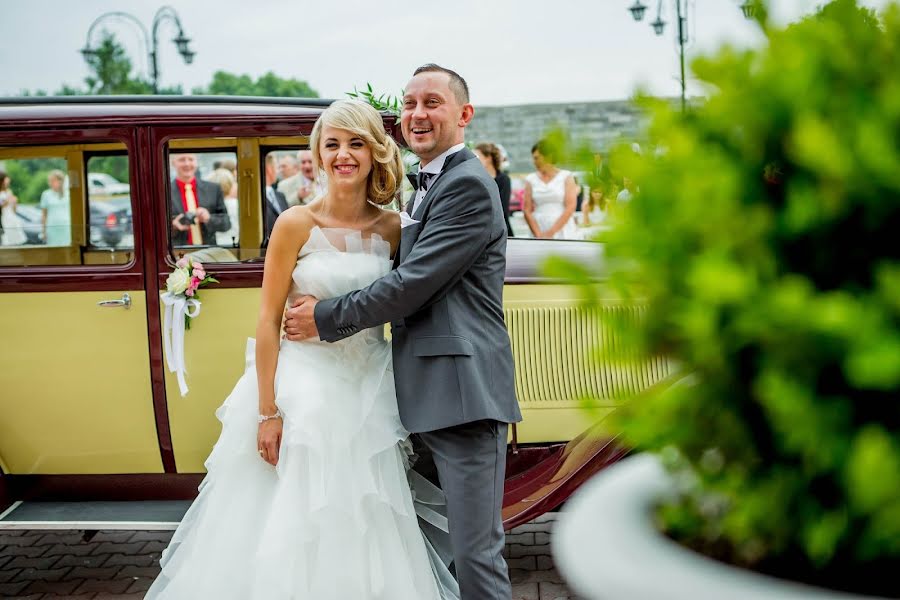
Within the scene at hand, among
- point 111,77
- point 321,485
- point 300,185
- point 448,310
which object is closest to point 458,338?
point 448,310

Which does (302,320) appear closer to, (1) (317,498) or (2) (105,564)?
(1) (317,498)

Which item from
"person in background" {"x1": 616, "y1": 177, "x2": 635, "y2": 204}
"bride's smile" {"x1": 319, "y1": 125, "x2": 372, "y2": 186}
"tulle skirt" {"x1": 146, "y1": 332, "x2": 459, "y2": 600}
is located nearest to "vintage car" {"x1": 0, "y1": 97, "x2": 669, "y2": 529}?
"tulle skirt" {"x1": 146, "y1": 332, "x2": 459, "y2": 600}

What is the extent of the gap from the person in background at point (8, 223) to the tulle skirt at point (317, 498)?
1653 mm

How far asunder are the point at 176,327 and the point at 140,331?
9.9 inches

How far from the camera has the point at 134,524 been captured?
12.5 feet

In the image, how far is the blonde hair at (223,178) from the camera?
4.15 m

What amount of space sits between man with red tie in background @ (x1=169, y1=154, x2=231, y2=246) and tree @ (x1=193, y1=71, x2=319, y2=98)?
69532 mm

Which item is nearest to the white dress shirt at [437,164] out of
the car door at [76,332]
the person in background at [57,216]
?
the car door at [76,332]

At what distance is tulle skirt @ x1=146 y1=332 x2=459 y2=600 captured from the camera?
9.87 feet

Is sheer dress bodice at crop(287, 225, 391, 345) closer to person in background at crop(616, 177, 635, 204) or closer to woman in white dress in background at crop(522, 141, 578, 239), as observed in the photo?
person in background at crop(616, 177, 635, 204)

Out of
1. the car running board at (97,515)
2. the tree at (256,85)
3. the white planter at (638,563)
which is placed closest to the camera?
the white planter at (638,563)

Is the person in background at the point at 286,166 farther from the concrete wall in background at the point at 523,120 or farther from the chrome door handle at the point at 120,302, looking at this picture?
the concrete wall in background at the point at 523,120

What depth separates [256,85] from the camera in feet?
266

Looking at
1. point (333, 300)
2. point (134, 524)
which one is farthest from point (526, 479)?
point (134, 524)
